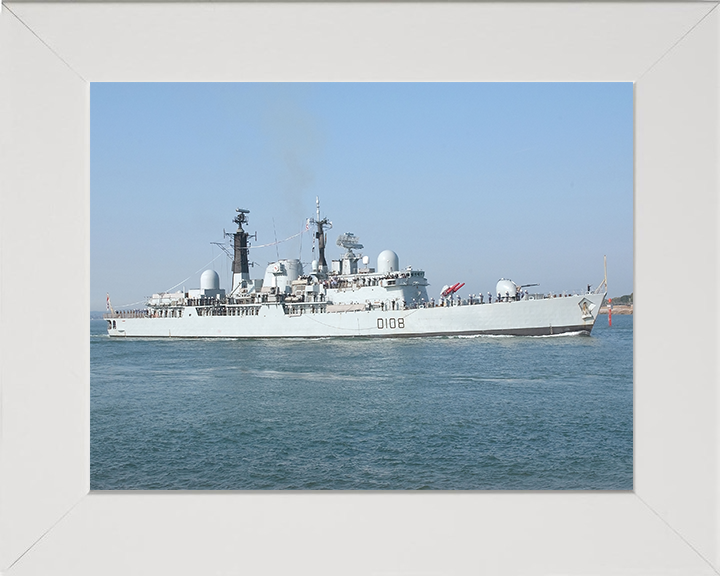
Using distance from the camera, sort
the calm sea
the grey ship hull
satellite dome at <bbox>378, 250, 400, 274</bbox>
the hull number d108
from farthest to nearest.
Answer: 1. satellite dome at <bbox>378, 250, 400, 274</bbox>
2. the hull number d108
3. the grey ship hull
4. the calm sea

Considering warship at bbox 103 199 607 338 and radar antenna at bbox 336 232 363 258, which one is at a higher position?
radar antenna at bbox 336 232 363 258

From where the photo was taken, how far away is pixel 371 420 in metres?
8.45

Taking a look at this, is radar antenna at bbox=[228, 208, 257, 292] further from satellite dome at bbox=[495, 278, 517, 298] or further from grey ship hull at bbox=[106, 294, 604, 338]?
satellite dome at bbox=[495, 278, 517, 298]

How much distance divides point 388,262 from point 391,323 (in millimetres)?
3078

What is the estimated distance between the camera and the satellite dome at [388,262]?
2048 cm

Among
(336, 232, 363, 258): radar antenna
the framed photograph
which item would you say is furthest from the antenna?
the framed photograph

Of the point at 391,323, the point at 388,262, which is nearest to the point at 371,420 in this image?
the point at 391,323

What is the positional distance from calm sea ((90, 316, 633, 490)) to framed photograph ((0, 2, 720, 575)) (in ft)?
8.58

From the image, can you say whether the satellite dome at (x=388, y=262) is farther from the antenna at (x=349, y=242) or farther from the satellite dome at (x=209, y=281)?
the satellite dome at (x=209, y=281)

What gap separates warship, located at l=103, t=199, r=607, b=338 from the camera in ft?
57.3
